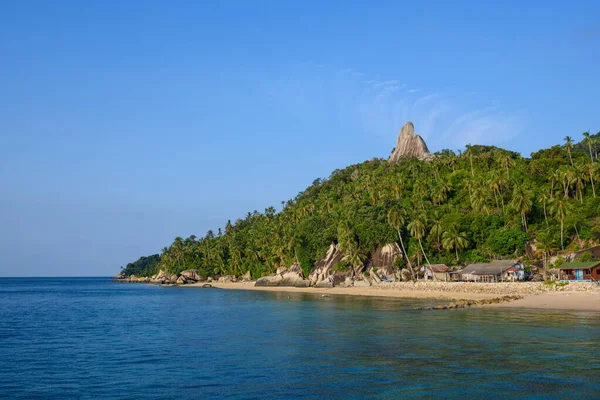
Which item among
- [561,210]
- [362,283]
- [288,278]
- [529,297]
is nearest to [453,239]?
[561,210]

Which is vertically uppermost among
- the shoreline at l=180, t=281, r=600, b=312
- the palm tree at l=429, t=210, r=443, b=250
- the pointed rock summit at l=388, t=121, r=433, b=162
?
the pointed rock summit at l=388, t=121, r=433, b=162

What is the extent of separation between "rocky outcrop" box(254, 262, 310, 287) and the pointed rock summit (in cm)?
6378

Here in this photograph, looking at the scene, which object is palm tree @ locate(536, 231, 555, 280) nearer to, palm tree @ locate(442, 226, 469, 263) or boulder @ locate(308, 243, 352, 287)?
palm tree @ locate(442, 226, 469, 263)

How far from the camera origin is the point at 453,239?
9112 centimetres

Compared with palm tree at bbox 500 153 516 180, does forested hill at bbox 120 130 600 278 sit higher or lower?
lower

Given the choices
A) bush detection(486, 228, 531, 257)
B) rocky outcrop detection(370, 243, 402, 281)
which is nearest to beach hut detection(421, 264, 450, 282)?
rocky outcrop detection(370, 243, 402, 281)

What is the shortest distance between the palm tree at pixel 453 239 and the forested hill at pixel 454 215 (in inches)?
6.8

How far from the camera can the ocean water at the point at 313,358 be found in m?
22.4

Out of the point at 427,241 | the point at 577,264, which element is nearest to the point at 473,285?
the point at 577,264

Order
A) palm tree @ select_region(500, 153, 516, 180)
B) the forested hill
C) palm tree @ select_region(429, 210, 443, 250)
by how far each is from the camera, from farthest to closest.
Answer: palm tree @ select_region(500, 153, 516, 180) → palm tree @ select_region(429, 210, 443, 250) → the forested hill

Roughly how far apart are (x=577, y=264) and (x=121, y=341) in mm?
58652

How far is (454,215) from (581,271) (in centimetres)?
3134

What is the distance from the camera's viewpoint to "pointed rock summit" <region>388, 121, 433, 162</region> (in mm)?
164450

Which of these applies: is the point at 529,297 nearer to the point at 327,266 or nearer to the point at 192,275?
the point at 327,266
